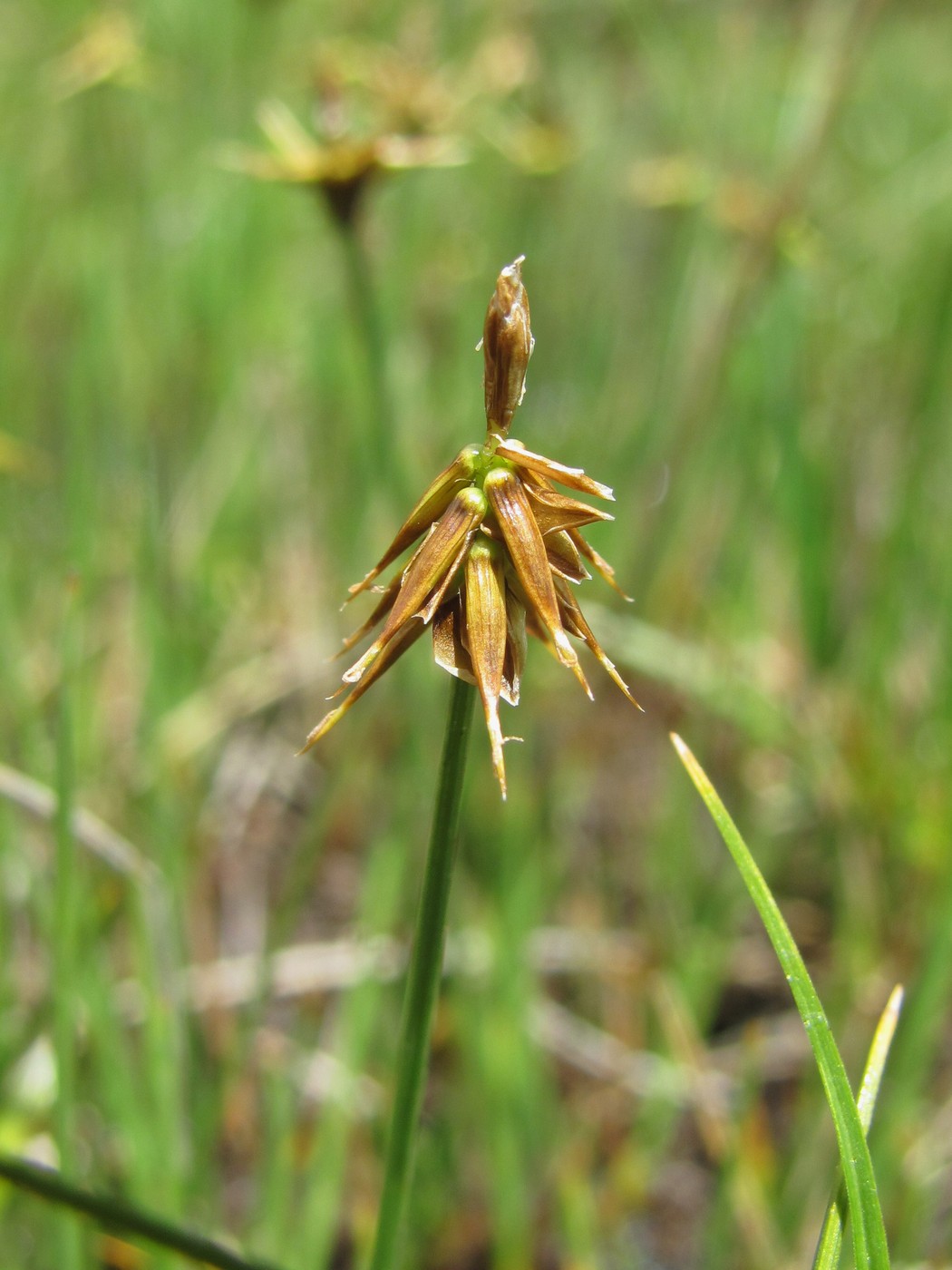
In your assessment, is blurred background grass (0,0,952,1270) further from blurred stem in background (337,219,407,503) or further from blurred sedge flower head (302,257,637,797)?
blurred sedge flower head (302,257,637,797)

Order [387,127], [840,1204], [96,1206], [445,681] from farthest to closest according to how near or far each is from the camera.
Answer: [445,681] → [387,127] → [840,1204] → [96,1206]

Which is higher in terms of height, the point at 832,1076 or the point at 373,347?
the point at 373,347

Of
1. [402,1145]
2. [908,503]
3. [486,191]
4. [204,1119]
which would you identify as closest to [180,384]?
[486,191]

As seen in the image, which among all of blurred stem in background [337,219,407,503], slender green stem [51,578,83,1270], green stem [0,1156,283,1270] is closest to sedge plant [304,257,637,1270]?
green stem [0,1156,283,1270]

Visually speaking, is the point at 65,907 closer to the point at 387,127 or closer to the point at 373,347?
the point at 373,347

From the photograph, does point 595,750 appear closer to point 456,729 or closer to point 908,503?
point 908,503

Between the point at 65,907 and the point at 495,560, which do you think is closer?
the point at 495,560

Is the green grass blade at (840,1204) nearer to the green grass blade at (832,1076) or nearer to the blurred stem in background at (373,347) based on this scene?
the green grass blade at (832,1076)

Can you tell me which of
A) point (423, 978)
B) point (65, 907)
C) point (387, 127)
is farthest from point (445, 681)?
point (423, 978)
